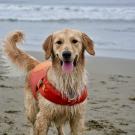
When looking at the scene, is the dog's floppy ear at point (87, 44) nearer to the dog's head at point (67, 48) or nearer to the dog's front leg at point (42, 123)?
the dog's head at point (67, 48)

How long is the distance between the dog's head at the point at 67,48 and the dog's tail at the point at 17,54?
44.9 inches

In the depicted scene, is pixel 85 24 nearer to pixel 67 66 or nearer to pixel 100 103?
pixel 100 103

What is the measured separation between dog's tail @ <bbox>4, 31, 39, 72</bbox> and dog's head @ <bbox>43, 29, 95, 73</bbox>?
1141 mm

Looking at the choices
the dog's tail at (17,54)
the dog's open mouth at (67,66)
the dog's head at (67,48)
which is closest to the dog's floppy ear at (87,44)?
the dog's head at (67,48)

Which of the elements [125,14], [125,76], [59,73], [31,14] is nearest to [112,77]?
[125,76]

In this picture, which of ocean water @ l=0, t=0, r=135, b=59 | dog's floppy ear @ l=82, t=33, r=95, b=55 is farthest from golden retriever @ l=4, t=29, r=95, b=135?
ocean water @ l=0, t=0, r=135, b=59

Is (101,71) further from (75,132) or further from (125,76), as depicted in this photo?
(75,132)

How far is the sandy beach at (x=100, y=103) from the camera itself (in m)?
6.04

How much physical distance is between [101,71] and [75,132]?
212 inches

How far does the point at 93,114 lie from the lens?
6684 mm

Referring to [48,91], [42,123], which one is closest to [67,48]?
[48,91]

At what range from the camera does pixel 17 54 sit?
20.1 feet

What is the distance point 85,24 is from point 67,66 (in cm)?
1621

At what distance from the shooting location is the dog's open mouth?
4.59 meters
